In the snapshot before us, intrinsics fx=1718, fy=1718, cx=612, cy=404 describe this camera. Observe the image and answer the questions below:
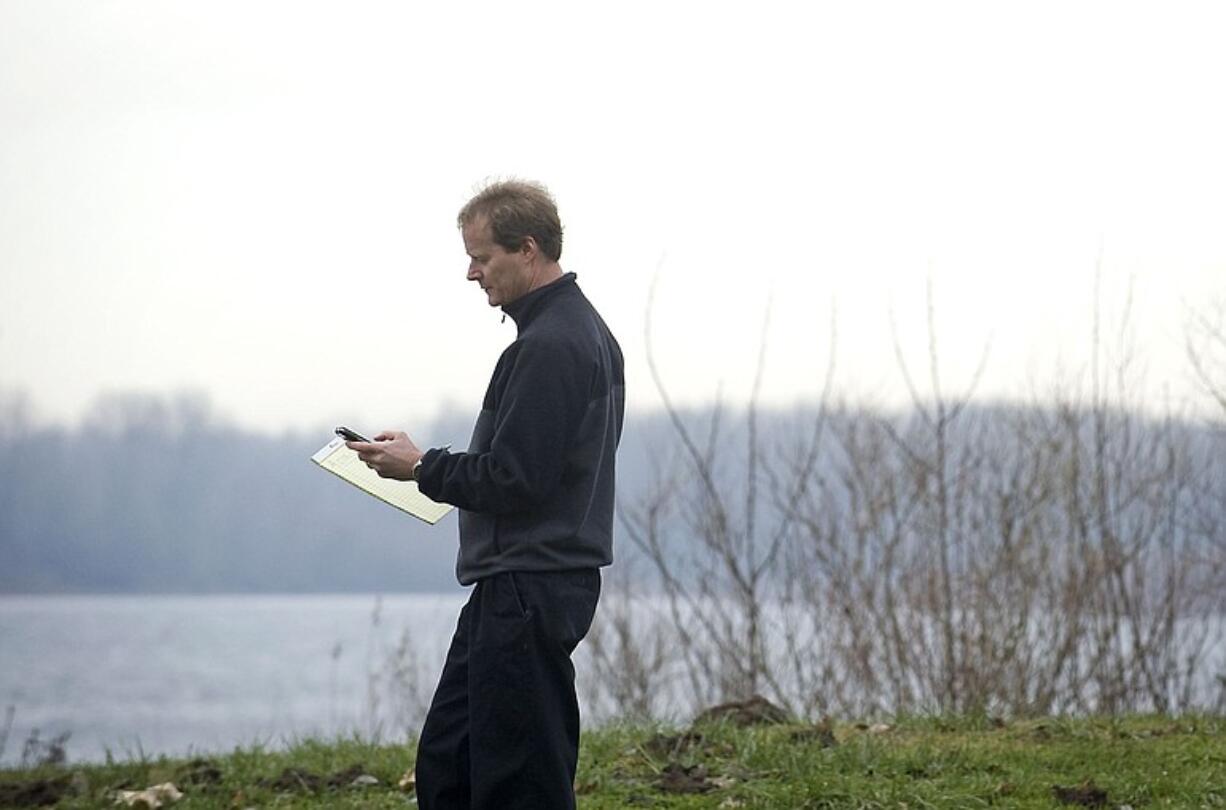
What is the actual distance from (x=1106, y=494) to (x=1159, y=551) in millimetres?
466

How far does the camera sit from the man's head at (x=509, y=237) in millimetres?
4434

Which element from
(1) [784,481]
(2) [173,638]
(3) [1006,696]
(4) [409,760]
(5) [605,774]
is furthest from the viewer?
(2) [173,638]

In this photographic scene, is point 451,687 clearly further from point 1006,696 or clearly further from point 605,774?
point 1006,696

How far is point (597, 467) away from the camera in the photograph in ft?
14.4

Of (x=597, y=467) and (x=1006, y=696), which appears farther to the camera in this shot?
(x=1006, y=696)

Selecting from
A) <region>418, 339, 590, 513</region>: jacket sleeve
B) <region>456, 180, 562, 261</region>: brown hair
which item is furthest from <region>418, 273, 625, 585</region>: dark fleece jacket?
<region>456, 180, 562, 261</region>: brown hair

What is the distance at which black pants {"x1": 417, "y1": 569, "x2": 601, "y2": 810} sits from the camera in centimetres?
428

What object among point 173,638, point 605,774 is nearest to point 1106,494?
point 605,774

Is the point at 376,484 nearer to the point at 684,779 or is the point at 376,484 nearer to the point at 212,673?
the point at 684,779

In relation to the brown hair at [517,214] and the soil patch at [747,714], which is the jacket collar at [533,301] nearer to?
the brown hair at [517,214]

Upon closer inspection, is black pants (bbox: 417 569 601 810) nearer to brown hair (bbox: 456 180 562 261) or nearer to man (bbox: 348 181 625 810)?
man (bbox: 348 181 625 810)

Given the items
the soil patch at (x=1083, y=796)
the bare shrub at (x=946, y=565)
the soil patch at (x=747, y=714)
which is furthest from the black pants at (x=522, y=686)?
the bare shrub at (x=946, y=565)

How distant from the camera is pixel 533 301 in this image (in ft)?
14.7

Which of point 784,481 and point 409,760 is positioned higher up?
point 784,481
